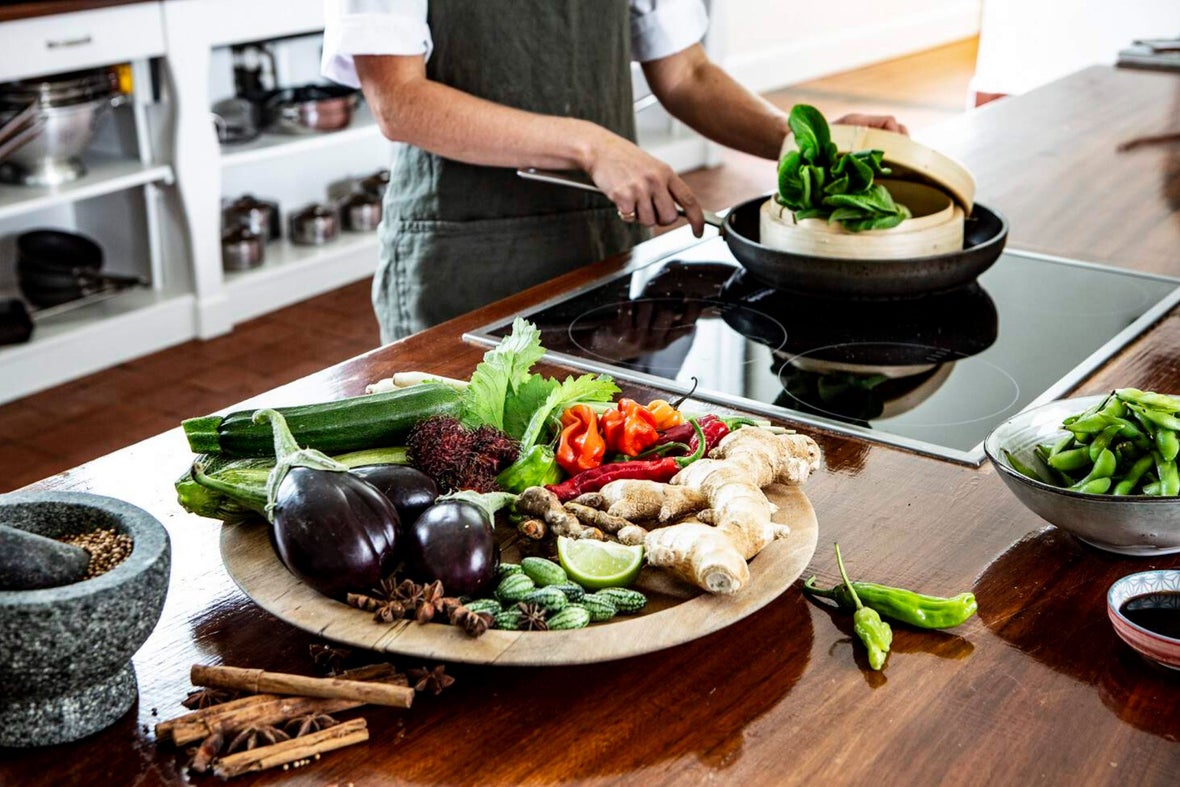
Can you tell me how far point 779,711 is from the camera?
2.88ft

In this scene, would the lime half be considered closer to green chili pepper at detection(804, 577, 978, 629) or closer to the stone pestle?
green chili pepper at detection(804, 577, 978, 629)

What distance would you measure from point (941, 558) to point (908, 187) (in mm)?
847

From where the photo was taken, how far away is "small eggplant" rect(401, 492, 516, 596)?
90 centimetres

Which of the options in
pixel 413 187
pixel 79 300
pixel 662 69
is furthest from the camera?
pixel 79 300

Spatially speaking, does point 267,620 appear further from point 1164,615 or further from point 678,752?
point 1164,615

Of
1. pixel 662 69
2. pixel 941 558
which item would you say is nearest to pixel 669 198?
pixel 662 69

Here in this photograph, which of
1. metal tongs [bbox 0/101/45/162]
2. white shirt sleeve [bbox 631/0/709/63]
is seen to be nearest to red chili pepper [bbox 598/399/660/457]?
white shirt sleeve [bbox 631/0/709/63]

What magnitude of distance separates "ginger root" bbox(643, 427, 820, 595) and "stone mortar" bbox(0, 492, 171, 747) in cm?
35

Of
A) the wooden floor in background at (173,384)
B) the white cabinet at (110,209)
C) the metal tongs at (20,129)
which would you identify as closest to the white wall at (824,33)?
the wooden floor in background at (173,384)

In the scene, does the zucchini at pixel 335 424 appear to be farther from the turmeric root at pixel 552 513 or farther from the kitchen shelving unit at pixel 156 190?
the kitchen shelving unit at pixel 156 190

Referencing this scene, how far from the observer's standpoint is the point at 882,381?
1.46m

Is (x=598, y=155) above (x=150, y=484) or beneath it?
above

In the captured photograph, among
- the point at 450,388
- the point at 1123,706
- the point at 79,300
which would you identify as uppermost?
the point at 450,388

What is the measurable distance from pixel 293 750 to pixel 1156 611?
608 millimetres
